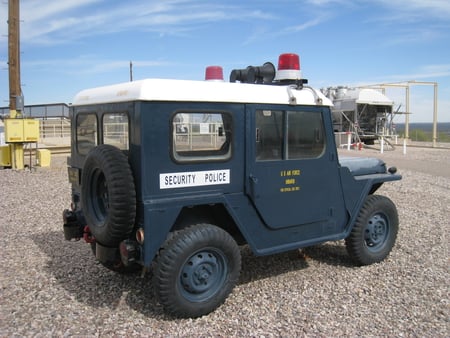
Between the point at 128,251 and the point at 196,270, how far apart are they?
61 cm

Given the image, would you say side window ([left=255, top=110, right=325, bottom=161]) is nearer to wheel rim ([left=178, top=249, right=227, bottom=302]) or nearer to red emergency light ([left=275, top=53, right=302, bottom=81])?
red emergency light ([left=275, top=53, right=302, bottom=81])

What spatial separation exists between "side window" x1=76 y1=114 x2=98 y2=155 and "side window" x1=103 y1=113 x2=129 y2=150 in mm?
242

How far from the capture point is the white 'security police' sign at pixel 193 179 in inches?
152

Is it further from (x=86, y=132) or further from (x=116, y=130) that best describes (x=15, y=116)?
(x=116, y=130)

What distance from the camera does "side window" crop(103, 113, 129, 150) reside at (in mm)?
4090

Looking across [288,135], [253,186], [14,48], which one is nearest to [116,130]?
[253,186]

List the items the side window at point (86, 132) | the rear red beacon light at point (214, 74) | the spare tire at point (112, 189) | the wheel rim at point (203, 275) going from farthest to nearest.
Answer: the rear red beacon light at point (214, 74) < the side window at point (86, 132) < the wheel rim at point (203, 275) < the spare tire at point (112, 189)

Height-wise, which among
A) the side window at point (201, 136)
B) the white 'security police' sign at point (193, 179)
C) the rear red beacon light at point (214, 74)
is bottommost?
the white 'security police' sign at point (193, 179)

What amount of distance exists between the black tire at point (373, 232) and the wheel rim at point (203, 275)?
1.85 meters

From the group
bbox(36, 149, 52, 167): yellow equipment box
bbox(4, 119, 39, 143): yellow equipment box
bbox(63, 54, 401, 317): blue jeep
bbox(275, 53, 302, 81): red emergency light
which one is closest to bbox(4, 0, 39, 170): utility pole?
bbox(4, 119, 39, 143): yellow equipment box

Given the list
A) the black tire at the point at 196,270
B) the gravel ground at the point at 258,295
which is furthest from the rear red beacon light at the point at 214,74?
the gravel ground at the point at 258,295

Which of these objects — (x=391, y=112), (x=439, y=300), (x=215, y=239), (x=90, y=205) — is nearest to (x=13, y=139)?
(x=90, y=205)

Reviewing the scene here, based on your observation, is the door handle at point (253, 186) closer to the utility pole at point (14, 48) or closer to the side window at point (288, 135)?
the side window at point (288, 135)

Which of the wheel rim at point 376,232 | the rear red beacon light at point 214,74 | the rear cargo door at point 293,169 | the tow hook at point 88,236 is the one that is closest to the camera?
the rear cargo door at point 293,169
